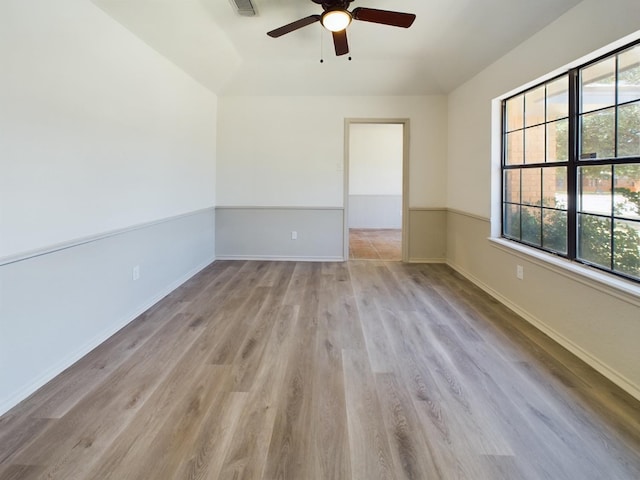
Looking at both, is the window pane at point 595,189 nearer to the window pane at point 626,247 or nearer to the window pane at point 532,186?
the window pane at point 626,247

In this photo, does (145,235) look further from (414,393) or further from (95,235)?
(414,393)

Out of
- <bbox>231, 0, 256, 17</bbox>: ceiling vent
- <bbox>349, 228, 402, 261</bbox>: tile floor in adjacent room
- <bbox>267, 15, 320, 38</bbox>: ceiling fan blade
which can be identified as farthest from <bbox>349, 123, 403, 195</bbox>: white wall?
<bbox>267, 15, 320, 38</bbox>: ceiling fan blade

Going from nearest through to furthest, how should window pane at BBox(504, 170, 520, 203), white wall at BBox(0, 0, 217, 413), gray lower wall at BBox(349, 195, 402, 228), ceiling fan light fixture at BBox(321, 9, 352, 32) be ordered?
white wall at BBox(0, 0, 217, 413)
ceiling fan light fixture at BBox(321, 9, 352, 32)
window pane at BBox(504, 170, 520, 203)
gray lower wall at BBox(349, 195, 402, 228)

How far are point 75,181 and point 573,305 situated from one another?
350 cm

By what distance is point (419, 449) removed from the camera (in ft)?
4.97

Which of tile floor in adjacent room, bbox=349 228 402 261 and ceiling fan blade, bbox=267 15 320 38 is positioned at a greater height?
ceiling fan blade, bbox=267 15 320 38

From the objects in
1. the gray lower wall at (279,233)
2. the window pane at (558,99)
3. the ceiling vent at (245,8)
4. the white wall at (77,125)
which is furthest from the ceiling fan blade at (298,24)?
the gray lower wall at (279,233)

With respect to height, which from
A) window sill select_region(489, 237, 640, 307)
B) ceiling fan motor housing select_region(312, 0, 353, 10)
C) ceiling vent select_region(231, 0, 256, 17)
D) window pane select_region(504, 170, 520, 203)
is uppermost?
ceiling vent select_region(231, 0, 256, 17)

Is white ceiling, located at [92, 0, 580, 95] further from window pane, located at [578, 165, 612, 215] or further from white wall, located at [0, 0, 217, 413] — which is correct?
window pane, located at [578, 165, 612, 215]

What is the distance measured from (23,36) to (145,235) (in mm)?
1705

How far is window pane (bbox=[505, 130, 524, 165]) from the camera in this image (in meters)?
3.35

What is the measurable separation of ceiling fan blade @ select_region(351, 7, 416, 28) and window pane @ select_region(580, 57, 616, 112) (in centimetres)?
129

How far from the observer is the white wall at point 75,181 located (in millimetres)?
1846

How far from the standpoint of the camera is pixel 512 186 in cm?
353
